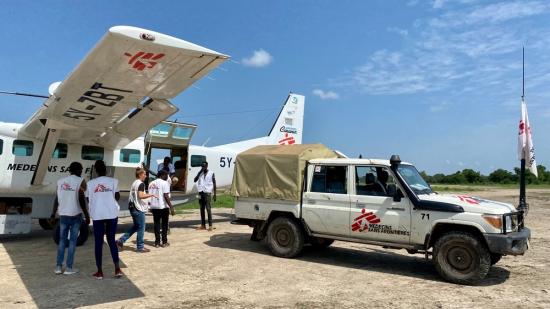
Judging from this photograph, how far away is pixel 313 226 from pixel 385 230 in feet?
5.10

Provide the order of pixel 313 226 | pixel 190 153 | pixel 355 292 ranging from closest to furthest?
pixel 355 292 < pixel 313 226 < pixel 190 153

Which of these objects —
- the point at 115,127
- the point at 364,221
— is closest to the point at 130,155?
the point at 115,127

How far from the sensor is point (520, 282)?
23.2 feet

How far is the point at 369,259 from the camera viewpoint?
9.01 meters

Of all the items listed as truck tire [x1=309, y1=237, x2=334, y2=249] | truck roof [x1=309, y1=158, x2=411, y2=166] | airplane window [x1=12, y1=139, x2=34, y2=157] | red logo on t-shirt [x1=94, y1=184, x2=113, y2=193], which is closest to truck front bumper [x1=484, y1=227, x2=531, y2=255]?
truck roof [x1=309, y1=158, x2=411, y2=166]

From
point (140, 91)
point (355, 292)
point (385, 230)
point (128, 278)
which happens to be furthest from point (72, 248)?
point (385, 230)

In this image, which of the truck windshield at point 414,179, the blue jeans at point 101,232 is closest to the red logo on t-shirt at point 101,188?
the blue jeans at point 101,232

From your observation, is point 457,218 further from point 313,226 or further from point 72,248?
point 72,248

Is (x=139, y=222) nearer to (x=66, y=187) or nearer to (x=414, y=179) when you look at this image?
(x=66, y=187)

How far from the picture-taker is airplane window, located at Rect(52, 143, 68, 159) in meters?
11.6

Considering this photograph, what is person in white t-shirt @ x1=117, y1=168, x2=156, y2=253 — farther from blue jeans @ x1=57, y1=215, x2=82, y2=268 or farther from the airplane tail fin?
the airplane tail fin

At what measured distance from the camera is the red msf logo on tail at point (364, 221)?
7922mm

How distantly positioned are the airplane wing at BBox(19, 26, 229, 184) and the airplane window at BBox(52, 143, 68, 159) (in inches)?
33.9

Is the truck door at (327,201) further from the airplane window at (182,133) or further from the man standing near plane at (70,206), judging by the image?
the airplane window at (182,133)
